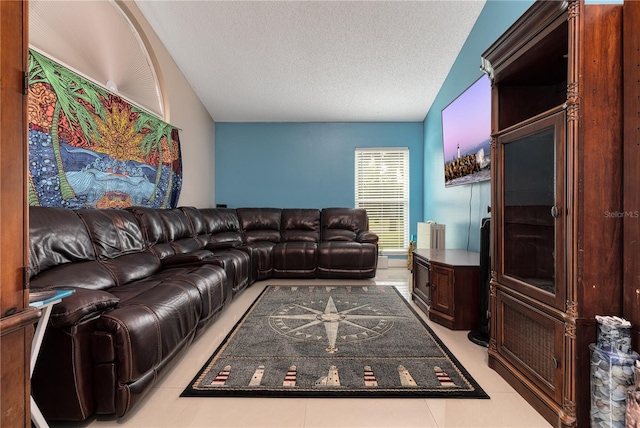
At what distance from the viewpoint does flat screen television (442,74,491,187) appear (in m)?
2.73

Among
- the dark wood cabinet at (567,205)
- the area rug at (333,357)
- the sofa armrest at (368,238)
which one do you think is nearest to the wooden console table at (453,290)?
the area rug at (333,357)

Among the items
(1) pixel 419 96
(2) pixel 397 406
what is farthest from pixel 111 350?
(1) pixel 419 96

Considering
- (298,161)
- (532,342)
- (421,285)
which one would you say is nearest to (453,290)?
(421,285)

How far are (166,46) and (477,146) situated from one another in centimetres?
388

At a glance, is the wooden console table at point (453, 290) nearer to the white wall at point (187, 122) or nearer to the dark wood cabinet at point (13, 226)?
the dark wood cabinet at point (13, 226)

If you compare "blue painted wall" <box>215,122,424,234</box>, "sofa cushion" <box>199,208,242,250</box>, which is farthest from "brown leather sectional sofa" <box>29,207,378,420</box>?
"blue painted wall" <box>215,122,424,234</box>

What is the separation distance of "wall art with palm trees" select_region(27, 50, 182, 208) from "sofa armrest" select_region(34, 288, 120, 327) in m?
1.08

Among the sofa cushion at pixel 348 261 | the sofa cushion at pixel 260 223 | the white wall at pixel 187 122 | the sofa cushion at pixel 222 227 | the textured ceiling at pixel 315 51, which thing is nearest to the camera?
the textured ceiling at pixel 315 51

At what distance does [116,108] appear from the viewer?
2879mm

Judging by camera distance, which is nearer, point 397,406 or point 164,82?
point 397,406

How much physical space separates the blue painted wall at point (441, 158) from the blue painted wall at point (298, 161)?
58 centimetres

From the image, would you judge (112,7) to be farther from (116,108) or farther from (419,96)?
(419,96)

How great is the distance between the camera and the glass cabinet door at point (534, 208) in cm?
137

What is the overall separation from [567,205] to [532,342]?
771mm
